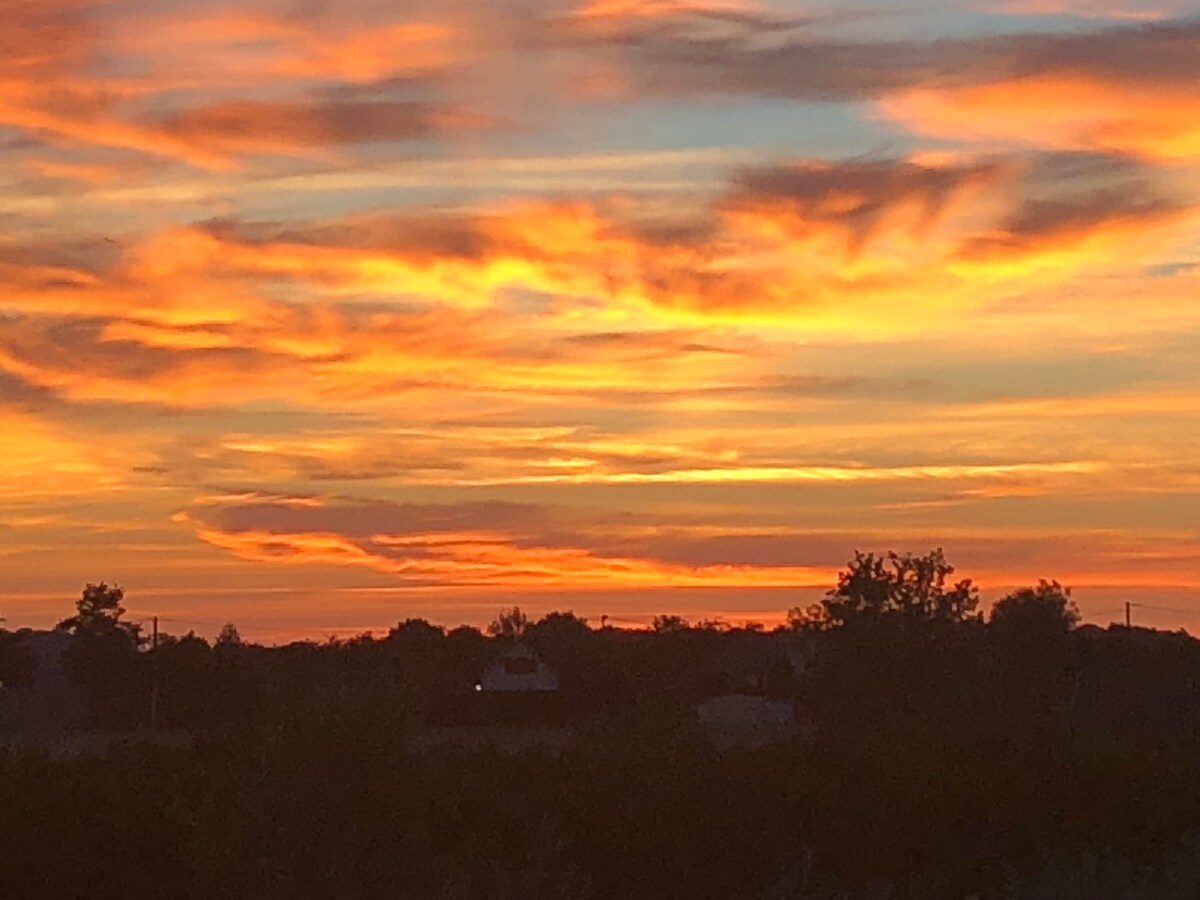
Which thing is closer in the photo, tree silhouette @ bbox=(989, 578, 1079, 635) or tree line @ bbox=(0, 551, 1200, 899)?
tree line @ bbox=(0, 551, 1200, 899)

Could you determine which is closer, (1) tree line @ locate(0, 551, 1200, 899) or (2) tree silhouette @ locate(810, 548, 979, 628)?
(1) tree line @ locate(0, 551, 1200, 899)

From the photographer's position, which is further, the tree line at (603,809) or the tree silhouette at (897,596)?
the tree silhouette at (897,596)

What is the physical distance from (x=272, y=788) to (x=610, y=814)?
19.8 ft

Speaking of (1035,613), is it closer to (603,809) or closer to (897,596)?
(897,596)

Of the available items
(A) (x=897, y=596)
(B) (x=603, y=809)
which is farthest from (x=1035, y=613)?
(B) (x=603, y=809)

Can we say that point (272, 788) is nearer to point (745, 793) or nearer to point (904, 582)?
point (745, 793)

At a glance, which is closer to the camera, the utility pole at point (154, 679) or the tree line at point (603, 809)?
the tree line at point (603, 809)

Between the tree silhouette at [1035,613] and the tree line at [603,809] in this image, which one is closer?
the tree line at [603,809]

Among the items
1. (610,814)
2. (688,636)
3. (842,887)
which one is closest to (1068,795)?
(842,887)

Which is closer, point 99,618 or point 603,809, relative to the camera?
point 603,809

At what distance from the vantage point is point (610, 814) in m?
21.3

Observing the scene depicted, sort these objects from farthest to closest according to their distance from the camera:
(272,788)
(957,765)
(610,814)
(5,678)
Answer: (5,678) < (957,765) < (610,814) < (272,788)

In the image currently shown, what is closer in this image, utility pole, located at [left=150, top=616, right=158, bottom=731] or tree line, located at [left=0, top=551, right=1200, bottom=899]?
tree line, located at [left=0, top=551, right=1200, bottom=899]

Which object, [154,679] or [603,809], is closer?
[603,809]
